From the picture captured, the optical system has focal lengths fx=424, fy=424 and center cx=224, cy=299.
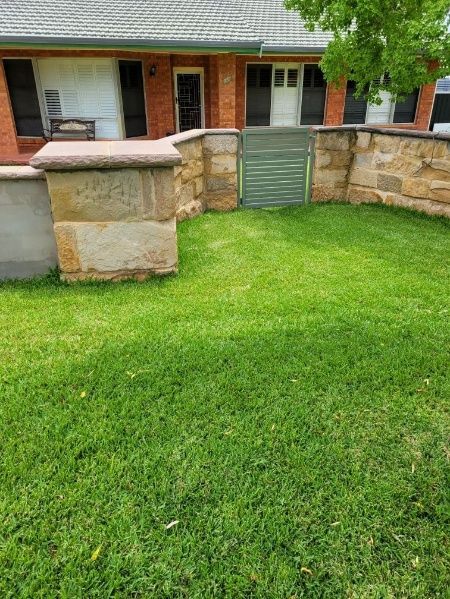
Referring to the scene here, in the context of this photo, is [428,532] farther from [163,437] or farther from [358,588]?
[163,437]

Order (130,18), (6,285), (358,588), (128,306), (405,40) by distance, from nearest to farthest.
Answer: (358,588)
(128,306)
(6,285)
(405,40)
(130,18)

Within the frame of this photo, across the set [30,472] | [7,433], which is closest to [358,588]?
[30,472]

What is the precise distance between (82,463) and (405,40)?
5.79m

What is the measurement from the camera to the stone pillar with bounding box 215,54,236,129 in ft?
35.7

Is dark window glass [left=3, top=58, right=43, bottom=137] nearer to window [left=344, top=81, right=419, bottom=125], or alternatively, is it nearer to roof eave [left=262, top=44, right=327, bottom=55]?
roof eave [left=262, top=44, right=327, bottom=55]

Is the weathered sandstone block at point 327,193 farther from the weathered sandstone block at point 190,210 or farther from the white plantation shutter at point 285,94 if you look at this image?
the white plantation shutter at point 285,94

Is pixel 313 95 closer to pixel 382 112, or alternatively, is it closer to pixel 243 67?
pixel 243 67

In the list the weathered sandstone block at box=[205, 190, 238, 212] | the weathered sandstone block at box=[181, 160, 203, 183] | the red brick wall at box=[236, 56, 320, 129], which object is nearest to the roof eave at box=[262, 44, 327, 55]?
the red brick wall at box=[236, 56, 320, 129]

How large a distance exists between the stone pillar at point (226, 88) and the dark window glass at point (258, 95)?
1.85m

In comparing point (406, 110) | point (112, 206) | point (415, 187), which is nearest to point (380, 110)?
point (406, 110)

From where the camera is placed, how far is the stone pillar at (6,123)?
10305 mm

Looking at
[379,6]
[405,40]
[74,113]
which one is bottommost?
[74,113]

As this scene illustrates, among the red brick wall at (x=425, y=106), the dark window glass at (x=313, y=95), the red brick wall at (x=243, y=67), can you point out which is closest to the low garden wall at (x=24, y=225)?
the red brick wall at (x=243, y=67)

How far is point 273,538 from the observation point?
1813 millimetres
